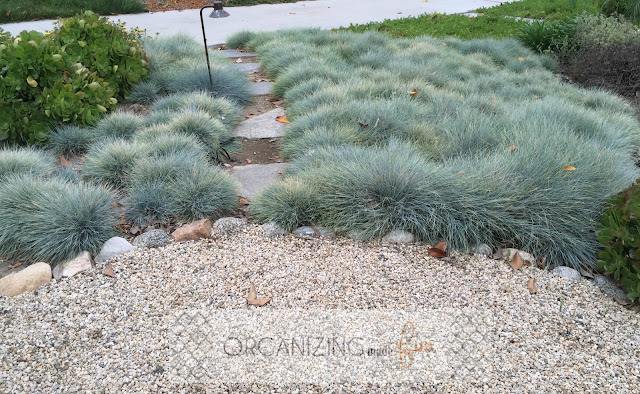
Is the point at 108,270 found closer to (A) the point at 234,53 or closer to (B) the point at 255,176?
(B) the point at 255,176

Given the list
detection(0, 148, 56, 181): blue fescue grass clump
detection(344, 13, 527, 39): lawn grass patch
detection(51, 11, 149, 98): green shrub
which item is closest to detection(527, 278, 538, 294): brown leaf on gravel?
detection(0, 148, 56, 181): blue fescue grass clump

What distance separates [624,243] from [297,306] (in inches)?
58.9

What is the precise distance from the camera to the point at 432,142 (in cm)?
374

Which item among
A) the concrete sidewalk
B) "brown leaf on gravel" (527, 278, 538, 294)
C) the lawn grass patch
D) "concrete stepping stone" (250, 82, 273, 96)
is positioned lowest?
"concrete stepping stone" (250, 82, 273, 96)

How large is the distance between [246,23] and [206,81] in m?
4.00

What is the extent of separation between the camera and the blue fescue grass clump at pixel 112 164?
339 centimetres

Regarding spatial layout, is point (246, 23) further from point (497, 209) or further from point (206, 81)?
point (497, 209)

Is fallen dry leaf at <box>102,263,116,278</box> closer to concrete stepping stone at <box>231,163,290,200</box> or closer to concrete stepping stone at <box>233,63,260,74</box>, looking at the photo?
concrete stepping stone at <box>231,163,290,200</box>

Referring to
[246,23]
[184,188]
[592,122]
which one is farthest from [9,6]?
[592,122]

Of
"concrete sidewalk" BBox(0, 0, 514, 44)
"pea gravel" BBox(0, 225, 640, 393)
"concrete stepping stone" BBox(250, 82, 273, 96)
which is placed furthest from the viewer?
"concrete sidewalk" BBox(0, 0, 514, 44)

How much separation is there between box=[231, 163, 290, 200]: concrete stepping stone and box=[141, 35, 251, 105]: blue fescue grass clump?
1486 millimetres

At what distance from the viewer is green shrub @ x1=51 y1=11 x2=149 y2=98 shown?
4.85 meters

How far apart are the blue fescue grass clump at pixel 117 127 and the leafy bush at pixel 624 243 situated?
325 centimetres

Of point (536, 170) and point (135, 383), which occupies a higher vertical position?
point (536, 170)
